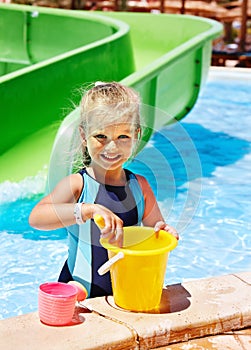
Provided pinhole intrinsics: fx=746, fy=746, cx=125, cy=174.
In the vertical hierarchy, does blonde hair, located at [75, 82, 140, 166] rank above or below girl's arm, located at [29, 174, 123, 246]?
above

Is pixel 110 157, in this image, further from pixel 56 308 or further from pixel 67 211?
pixel 56 308

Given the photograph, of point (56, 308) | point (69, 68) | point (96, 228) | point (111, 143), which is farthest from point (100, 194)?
point (69, 68)

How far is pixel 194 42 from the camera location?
639 cm

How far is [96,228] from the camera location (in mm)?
2391

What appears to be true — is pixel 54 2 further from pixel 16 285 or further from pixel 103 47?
pixel 16 285

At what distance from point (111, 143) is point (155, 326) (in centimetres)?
56

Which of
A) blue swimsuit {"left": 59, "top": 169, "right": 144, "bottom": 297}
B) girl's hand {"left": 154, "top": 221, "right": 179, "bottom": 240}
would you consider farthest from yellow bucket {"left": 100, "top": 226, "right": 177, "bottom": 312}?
blue swimsuit {"left": 59, "top": 169, "right": 144, "bottom": 297}

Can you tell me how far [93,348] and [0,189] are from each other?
296 cm

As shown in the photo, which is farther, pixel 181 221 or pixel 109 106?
pixel 181 221

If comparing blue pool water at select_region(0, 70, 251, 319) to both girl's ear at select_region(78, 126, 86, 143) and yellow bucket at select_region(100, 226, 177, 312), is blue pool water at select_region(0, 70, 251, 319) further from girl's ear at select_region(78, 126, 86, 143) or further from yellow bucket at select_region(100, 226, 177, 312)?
girl's ear at select_region(78, 126, 86, 143)

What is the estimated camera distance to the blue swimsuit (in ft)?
7.87

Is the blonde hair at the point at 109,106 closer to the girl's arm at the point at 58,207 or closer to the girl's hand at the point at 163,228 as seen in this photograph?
the girl's arm at the point at 58,207

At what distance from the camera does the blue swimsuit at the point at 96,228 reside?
2398 millimetres

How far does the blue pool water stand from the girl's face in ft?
0.61
